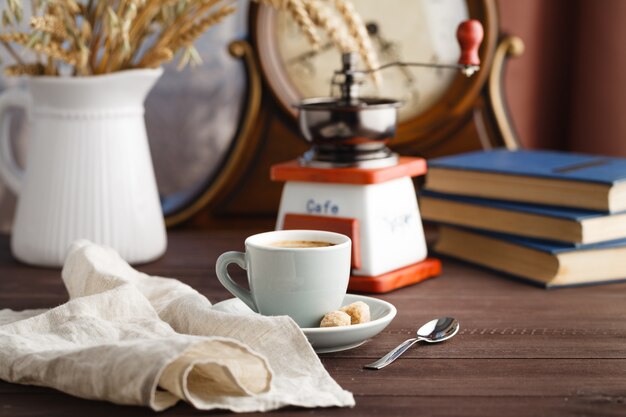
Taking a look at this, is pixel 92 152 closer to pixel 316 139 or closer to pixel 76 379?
pixel 316 139

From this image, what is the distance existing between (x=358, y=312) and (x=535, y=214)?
459 millimetres

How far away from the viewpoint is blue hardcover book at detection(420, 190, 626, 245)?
51.0 inches

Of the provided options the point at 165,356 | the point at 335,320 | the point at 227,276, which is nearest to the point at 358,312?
the point at 335,320

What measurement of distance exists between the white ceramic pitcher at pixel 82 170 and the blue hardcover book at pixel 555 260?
1.86ft

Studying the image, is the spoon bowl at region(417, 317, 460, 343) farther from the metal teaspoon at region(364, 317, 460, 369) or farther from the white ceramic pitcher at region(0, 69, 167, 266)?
the white ceramic pitcher at region(0, 69, 167, 266)

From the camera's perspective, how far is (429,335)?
1.03 m

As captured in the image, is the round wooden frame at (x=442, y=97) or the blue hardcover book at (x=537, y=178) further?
the round wooden frame at (x=442, y=97)

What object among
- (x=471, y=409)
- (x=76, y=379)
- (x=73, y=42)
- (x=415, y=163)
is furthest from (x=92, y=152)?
(x=471, y=409)

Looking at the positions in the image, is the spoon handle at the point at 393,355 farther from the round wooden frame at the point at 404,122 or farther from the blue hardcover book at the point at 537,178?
the round wooden frame at the point at 404,122

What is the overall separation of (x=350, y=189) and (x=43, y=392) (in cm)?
56

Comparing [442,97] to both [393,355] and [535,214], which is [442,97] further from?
[393,355]

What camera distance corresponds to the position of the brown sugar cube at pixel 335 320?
97cm

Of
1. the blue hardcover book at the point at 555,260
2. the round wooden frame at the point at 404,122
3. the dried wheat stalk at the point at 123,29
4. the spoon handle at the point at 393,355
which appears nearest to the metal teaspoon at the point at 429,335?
the spoon handle at the point at 393,355

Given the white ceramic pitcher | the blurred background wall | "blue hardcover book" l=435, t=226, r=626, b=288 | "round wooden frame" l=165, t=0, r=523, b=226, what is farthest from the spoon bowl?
the blurred background wall
